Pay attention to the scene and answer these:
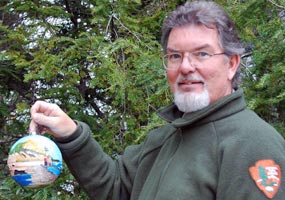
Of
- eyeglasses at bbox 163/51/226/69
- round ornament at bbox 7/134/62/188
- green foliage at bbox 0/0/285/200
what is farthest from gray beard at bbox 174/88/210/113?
green foliage at bbox 0/0/285/200

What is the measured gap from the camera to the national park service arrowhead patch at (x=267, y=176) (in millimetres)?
1742

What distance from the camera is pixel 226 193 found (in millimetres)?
1800

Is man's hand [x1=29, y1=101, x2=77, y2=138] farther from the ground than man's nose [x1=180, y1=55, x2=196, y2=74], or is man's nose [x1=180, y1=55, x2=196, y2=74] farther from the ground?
man's nose [x1=180, y1=55, x2=196, y2=74]

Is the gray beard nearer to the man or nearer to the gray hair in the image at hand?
the man

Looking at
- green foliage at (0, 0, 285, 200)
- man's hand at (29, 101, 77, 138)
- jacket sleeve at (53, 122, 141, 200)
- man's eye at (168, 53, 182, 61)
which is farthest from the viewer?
green foliage at (0, 0, 285, 200)

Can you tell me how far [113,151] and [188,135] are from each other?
4.57 ft

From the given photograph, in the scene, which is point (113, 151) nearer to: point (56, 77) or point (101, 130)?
point (101, 130)

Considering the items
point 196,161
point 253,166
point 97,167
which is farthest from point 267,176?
point 97,167

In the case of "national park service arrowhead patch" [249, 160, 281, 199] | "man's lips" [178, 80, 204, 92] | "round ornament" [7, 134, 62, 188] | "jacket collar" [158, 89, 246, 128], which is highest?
"man's lips" [178, 80, 204, 92]

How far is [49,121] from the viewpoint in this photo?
2.29 meters

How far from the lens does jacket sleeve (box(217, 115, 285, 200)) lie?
1.75 meters

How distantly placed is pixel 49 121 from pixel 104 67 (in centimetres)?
95

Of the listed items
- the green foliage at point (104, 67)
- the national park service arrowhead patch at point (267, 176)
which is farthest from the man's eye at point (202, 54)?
the green foliage at point (104, 67)

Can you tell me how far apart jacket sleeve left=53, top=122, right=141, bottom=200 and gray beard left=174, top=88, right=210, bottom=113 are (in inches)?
18.0
